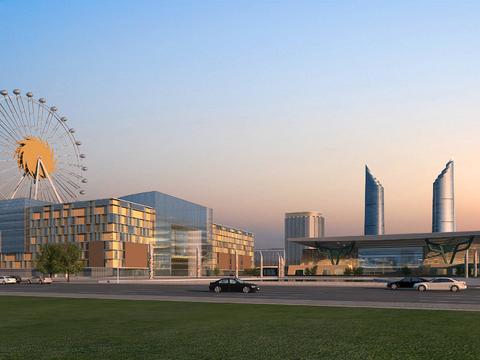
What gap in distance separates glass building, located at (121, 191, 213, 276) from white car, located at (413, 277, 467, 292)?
91487 mm

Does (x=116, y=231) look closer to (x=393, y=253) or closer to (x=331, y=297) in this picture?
(x=393, y=253)

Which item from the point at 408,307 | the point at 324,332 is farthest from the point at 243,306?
the point at 324,332

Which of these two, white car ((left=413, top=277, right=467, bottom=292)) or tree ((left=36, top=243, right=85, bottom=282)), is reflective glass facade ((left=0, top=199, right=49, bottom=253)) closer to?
tree ((left=36, top=243, right=85, bottom=282))

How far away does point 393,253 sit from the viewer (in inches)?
4678

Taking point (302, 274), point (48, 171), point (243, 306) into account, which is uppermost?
point (48, 171)

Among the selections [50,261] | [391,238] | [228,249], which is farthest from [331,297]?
[228,249]

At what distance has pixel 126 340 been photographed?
17.1m

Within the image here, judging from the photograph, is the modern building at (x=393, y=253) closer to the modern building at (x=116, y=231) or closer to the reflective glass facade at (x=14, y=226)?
the modern building at (x=116, y=231)

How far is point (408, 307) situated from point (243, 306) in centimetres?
862

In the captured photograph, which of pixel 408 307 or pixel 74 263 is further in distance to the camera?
pixel 74 263

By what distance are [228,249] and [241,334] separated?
545 ft

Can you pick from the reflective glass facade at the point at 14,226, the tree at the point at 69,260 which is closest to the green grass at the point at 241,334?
the tree at the point at 69,260

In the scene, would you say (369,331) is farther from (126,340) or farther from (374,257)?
(374,257)

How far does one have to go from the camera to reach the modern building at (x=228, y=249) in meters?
172
